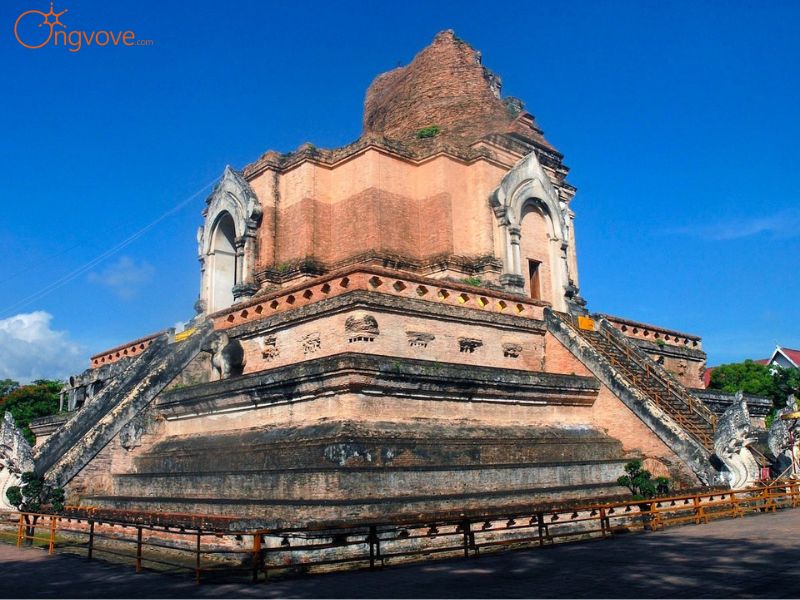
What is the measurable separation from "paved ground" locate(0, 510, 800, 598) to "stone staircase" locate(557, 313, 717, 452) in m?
5.04

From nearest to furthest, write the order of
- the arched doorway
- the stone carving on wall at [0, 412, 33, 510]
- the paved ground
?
the paved ground < the stone carving on wall at [0, 412, 33, 510] < the arched doorway

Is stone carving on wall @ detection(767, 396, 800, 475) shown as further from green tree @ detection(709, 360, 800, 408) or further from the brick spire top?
green tree @ detection(709, 360, 800, 408)

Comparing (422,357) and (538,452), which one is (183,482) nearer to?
(422,357)

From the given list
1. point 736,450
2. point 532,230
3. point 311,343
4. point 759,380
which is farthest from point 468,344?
point 759,380

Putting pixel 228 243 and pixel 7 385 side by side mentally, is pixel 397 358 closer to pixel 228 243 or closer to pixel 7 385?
pixel 228 243

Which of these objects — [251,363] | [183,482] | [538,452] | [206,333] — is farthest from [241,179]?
[538,452]

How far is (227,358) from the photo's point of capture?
18.1 meters

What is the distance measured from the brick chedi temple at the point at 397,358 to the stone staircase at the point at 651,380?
0.09 m

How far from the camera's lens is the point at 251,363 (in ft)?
59.2

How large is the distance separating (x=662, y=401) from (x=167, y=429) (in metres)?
11.3

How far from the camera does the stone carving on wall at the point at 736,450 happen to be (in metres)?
15.0

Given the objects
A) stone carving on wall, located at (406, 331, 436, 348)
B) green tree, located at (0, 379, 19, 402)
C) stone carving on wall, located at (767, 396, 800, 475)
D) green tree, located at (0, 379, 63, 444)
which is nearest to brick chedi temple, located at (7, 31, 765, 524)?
stone carving on wall, located at (406, 331, 436, 348)

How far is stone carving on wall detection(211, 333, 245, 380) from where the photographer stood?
18062 mm

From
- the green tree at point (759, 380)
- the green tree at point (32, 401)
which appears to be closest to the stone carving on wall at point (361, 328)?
the green tree at point (759, 380)
